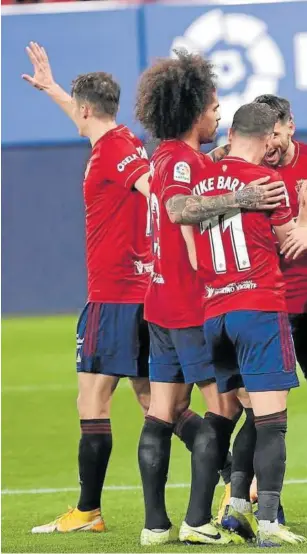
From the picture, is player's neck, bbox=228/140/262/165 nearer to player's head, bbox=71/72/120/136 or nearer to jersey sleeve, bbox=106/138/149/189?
jersey sleeve, bbox=106/138/149/189

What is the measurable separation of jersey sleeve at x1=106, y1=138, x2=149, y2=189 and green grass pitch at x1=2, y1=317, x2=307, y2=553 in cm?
150

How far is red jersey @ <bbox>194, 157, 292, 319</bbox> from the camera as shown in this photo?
4.61m

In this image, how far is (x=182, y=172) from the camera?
4.75 m

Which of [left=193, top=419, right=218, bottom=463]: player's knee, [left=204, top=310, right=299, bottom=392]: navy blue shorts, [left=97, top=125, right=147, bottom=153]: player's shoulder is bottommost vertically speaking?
[left=193, top=419, right=218, bottom=463]: player's knee

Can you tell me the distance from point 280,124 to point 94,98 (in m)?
0.84

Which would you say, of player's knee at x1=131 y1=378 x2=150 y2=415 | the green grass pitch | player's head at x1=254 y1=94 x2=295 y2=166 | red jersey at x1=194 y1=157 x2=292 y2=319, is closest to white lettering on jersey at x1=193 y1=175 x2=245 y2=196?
red jersey at x1=194 y1=157 x2=292 y2=319

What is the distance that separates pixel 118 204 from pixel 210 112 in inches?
27.0

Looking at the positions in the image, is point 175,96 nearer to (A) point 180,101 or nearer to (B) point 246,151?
(A) point 180,101

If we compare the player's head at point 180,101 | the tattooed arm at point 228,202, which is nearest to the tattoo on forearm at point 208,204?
the tattooed arm at point 228,202

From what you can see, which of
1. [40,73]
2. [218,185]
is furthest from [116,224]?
[40,73]

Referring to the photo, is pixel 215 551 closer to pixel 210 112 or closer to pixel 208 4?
pixel 210 112

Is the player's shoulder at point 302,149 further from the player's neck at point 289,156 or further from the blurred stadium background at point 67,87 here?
the blurred stadium background at point 67,87

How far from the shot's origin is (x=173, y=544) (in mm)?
4797

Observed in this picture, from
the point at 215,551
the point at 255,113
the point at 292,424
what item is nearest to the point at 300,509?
the point at 215,551
